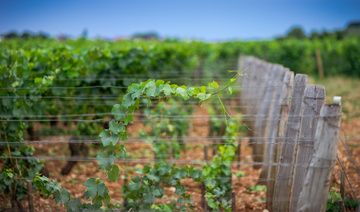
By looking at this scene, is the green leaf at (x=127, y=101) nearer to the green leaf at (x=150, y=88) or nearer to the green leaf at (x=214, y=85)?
the green leaf at (x=150, y=88)

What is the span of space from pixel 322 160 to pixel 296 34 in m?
24.2

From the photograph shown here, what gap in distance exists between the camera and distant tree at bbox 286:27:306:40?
78.8 ft

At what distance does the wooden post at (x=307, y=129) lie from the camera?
2451 millimetres

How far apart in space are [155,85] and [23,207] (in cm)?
214

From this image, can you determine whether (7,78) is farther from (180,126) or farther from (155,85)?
(180,126)

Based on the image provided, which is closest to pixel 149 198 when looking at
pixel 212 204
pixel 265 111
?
pixel 212 204

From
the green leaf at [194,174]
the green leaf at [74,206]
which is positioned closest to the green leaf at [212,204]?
the green leaf at [194,174]

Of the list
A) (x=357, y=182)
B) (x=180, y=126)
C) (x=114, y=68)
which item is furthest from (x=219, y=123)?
(x=357, y=182)

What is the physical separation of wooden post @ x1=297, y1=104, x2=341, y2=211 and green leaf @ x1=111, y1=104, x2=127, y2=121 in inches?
56.8

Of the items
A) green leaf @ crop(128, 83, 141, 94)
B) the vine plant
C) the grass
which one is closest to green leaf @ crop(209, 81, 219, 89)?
the vine plant

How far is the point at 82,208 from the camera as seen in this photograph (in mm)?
2557

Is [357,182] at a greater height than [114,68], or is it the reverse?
[114,68]

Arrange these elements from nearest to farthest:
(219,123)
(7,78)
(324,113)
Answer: (324,113) < (7,78) < (219,123)

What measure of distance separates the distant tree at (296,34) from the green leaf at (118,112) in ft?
78.3
